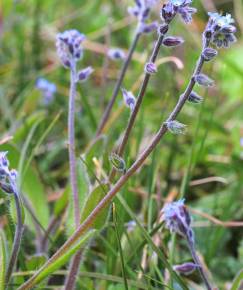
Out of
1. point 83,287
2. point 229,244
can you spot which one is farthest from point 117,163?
point 229,244

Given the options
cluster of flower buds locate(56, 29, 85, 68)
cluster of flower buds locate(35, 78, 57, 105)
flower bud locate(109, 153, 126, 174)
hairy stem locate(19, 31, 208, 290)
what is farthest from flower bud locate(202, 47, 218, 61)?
cluster of flower buds locate(35, 78, 57, 105)

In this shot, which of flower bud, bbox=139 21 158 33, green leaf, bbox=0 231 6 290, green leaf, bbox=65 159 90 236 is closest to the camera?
green leaf, bbox=0 231 6 290

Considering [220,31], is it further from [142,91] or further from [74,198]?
[74,198]

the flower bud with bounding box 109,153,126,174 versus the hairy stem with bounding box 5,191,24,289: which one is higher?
the flower bud with bounding box 109,153,126,174

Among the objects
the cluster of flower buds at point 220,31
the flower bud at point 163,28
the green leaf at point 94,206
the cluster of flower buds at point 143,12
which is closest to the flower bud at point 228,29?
the cluster of flower buds at point 220,31

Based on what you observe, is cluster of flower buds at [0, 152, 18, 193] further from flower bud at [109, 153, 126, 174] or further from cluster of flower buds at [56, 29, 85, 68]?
cluster of flower buds at [56, 29, 85, 68]

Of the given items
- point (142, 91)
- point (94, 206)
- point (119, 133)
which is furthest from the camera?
point (119, 133)

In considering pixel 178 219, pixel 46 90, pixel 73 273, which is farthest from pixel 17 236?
pixel 46 90
